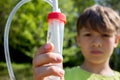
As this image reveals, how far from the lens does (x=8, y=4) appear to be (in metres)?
16.7

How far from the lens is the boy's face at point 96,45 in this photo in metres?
1.60

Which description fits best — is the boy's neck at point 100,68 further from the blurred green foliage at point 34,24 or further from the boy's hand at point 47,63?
the blurred green foliage at point 34,24

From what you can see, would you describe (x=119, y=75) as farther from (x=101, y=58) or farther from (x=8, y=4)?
(x=8, y=4)

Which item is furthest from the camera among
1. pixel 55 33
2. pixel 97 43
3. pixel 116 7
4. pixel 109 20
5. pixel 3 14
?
pixel 116 7

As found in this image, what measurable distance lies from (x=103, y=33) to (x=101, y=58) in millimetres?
104

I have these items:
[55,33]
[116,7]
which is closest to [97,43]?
[55,33]

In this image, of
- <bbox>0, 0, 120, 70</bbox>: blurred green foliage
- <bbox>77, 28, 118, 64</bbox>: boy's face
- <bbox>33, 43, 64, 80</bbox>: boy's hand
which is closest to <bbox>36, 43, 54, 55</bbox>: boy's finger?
<bbox>33, 43, 64, 80</bbox>: boy's hand

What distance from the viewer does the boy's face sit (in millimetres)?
1599

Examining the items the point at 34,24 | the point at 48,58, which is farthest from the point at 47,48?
the point at 34,24

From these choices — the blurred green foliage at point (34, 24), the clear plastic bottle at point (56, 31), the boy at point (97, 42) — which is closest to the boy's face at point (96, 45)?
the boy at point (97, 42)

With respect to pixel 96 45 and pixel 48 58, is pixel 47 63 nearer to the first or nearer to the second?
pixel 48 58

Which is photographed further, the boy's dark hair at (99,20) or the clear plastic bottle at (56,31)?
the boy's dark hair at (99,20)

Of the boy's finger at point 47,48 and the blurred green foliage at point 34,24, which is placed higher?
the boy's finger at point 47,48

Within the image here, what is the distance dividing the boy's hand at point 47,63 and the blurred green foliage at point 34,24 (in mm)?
14761
